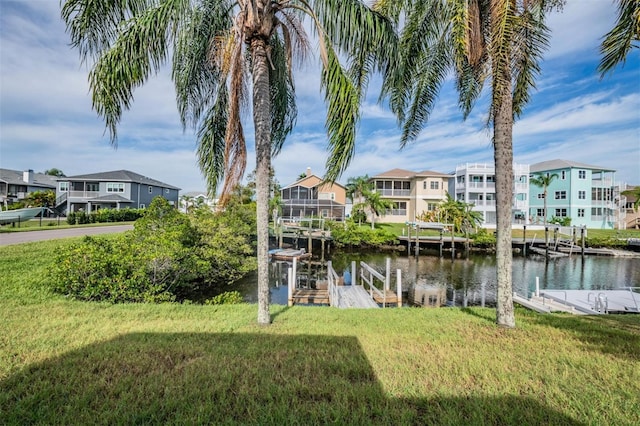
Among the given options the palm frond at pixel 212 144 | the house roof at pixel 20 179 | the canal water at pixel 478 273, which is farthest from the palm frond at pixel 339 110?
the house roof at pixel 20 179

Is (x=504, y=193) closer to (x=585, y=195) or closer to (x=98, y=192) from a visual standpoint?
(x=98, y=192)

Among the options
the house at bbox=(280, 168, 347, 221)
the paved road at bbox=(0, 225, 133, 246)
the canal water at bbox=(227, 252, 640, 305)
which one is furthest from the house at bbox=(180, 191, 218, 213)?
the house at bbox=(280, 168, 347, 221)

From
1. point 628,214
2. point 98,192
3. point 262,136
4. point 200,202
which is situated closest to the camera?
point 262,136

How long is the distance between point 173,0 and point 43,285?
8.13 meters

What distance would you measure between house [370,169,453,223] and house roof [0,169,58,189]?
143 feet

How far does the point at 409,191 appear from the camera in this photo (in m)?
46.2

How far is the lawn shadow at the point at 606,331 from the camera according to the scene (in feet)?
14.9

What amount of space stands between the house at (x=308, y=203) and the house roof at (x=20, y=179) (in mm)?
28938

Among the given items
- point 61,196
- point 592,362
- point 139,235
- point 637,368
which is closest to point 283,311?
point 592,362

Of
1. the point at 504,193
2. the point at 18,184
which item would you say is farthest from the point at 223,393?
the point at 18,184

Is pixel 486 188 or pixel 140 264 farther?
pixel 486 188

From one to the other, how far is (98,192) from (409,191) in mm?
41030

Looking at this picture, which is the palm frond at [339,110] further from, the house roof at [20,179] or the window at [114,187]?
the house roof at [20,179]

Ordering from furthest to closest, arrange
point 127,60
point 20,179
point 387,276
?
1. point 20,179
2. point 387,276
3. point 127,60
